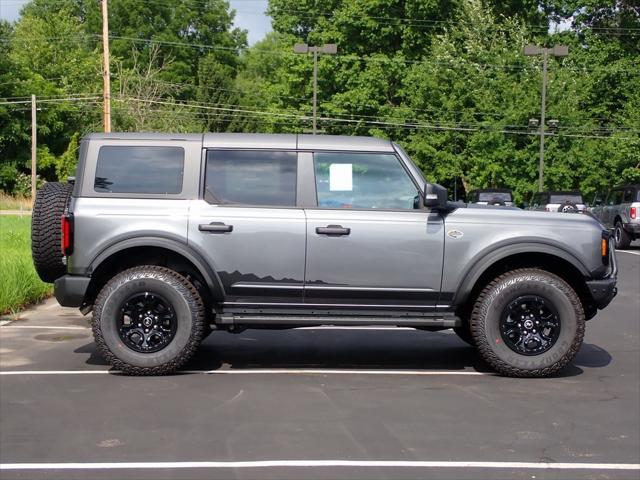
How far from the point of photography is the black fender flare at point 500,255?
7.33 m

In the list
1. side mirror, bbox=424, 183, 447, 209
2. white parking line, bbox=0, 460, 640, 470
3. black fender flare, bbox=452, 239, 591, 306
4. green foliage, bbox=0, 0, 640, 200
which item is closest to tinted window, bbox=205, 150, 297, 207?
side mirror, bbox=424, 183, 447, 209

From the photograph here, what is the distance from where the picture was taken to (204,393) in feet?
22.0

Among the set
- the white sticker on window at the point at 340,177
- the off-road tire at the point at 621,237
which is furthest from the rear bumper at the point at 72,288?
the off-road tire at the point at 621,237

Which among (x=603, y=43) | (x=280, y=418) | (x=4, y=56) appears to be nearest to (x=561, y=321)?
(x=280, y=418)

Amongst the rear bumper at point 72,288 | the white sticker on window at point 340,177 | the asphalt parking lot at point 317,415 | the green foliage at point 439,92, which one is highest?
the green foliage at point 439,92

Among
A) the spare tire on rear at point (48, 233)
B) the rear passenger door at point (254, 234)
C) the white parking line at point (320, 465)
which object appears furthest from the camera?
the spare tire on rear at point (48, 233)

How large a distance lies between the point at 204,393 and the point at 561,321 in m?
3.10

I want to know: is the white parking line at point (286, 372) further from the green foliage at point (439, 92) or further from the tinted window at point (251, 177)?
the green foliage at point (439, 92)

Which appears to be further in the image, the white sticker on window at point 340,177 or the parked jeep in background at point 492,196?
the parked jeep in background at point 492,196

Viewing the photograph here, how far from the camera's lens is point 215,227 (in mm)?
7281

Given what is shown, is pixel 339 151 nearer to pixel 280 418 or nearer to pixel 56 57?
pixel 280 418

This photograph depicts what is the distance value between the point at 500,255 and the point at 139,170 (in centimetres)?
322

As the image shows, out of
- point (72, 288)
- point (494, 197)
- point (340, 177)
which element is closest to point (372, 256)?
point (340, 177)

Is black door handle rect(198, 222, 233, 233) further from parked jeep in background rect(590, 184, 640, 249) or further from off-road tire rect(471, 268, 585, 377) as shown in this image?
parked jeep in background rect(590, 184, 640, 249)
